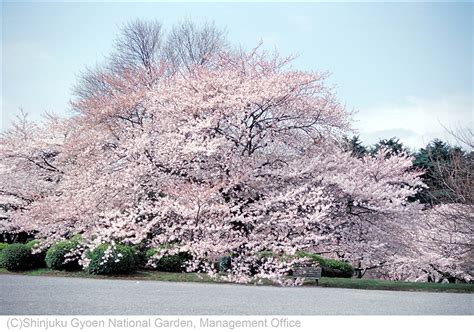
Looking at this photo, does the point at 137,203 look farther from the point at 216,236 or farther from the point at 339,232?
the point at 339,232

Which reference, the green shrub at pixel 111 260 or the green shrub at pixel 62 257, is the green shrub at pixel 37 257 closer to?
the green shrub at pixel 62 257

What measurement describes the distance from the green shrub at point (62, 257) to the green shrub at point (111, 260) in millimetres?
840

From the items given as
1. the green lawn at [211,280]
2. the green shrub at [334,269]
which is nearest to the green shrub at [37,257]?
the green lawn at [211,280]

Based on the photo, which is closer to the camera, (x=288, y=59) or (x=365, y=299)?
(x=365, y=299)

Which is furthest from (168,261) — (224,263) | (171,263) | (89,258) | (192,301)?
(192,301)

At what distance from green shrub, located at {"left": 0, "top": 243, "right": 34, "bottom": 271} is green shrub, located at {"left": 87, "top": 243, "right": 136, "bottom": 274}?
2294mm

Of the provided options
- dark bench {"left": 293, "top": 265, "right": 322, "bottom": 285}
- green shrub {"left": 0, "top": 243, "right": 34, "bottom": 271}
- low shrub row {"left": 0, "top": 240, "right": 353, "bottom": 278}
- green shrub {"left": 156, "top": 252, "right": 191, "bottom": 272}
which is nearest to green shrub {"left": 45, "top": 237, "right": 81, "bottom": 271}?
low shrub row {"left": 0, "top": 240, "right": 353, "bottom": 278}

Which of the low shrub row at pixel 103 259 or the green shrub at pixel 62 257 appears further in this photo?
the green shrub at pixel 62 257

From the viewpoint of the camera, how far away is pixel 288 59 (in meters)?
14.4

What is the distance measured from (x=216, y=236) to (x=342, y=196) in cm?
355

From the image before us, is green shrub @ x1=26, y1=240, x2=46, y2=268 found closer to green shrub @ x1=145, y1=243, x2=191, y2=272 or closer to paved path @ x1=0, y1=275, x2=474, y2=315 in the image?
green shrub @ x1=145, y1=243, x2=191, y2=272

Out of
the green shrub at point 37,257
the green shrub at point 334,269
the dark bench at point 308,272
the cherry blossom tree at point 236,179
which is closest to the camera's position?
the dark bench at point 308,272

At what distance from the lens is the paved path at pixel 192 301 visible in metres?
6.59
